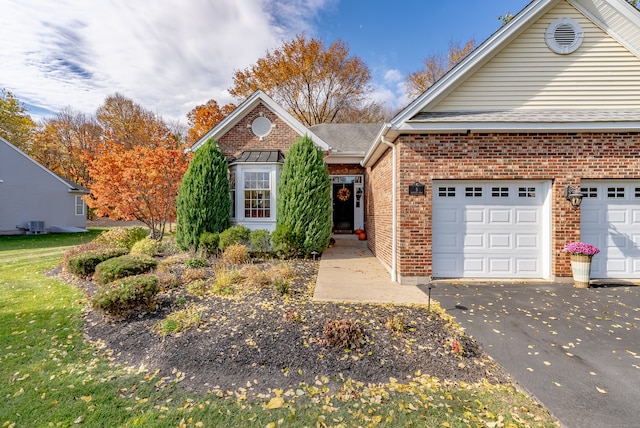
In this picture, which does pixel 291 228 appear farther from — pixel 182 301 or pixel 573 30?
pixel 573 30

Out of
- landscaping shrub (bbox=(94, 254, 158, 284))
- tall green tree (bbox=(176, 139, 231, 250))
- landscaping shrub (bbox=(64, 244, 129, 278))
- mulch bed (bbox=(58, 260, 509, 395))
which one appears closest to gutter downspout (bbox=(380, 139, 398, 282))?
mulch bed (bbox=(58, 260, 509, 395))

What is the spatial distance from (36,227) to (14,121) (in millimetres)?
16653

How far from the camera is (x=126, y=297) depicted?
14.8ft

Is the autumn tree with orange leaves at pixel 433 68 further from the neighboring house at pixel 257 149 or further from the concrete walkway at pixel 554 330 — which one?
the concrete walkway at pixel 554 330

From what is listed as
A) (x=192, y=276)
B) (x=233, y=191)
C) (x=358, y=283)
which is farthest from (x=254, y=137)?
(x=358, y=283)

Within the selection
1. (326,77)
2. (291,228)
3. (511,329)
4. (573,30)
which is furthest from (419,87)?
(511,329)

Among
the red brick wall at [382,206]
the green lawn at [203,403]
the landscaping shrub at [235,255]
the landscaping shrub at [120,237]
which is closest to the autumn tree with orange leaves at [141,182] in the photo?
the landscaping shrub at [120,237]

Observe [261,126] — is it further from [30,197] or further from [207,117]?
[30,197]

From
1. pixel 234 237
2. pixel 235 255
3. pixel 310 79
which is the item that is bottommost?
pixel 235 255

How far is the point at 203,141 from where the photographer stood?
1073cm

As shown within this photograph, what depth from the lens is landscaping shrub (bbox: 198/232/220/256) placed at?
29.8ft

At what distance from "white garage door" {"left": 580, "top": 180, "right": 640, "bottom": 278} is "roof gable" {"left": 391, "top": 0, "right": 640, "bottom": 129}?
206 centimetres

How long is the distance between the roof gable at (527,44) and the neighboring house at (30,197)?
23.4 meters

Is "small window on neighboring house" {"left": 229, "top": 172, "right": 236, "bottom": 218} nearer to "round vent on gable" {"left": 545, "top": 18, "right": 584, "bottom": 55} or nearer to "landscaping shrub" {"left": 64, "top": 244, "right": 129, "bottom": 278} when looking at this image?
"landscaping shrub" {"left": 64, "top": 244, "right": 129, "bottom": 278}
